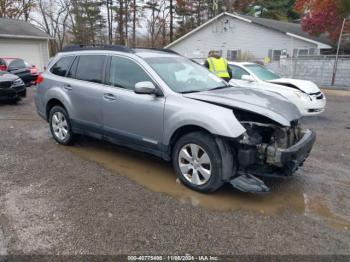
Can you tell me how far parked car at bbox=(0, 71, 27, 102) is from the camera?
31.3 ft

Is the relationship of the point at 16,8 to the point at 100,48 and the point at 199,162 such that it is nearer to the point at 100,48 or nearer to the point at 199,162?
the point at 100,48

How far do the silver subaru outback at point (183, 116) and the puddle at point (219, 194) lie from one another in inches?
7.4

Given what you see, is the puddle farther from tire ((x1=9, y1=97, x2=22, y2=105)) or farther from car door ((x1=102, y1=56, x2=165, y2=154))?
tire ((x1=9, y1=97, x2=22, y2=105))

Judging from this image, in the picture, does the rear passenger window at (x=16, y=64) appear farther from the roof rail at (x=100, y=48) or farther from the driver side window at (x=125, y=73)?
the driver side window at (x=125, y=73)

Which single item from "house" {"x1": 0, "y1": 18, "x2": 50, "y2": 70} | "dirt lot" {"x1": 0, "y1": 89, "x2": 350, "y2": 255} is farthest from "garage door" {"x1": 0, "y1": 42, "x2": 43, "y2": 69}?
"dirt lot" {"x1": 0, "y1": 89, "x2": 350, "y2": 255}

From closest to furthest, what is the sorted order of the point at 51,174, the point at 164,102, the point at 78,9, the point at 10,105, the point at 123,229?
the point at 123,229 → the point at 164,102 → the point at 51,174 → the point at 10,105 → the point at 78,9

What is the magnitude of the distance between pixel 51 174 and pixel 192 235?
2.47 meters

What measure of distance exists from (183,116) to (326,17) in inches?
793

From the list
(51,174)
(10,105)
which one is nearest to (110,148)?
(51,174)

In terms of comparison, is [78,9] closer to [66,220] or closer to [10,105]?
[10,105]

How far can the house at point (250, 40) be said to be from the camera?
72.3 ft

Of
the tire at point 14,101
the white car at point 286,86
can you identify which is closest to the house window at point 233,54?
the white car at point 286,86

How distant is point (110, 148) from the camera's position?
566 cm

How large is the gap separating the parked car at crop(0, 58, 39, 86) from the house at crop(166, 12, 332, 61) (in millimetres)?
13372
